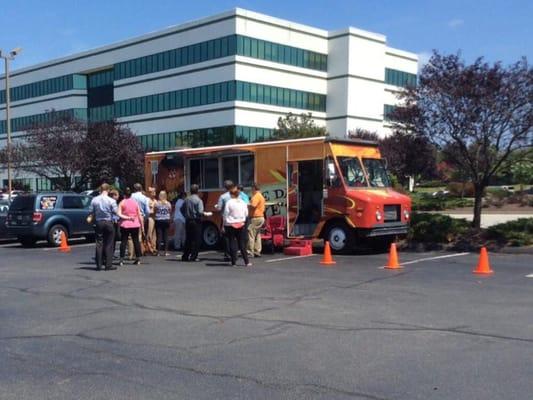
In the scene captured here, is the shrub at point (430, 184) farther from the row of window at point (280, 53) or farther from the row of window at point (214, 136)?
the row of window at point (214, 136)

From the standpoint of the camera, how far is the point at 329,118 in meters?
70.4

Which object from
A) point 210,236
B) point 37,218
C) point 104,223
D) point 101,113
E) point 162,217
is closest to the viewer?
point 104,223

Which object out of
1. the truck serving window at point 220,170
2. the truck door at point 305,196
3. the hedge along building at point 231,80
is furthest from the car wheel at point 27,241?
the hedge along building at point 231,80

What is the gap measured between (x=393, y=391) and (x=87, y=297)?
607 cm

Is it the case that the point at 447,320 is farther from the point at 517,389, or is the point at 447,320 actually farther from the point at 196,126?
the point at 196,126

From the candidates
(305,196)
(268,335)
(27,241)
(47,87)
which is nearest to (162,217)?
(305,196)

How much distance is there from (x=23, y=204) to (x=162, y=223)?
20.8 feet

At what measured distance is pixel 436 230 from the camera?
55.9ft

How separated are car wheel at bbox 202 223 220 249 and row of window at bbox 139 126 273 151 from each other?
42.9m

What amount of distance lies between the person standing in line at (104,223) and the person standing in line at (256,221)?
11.5 feet

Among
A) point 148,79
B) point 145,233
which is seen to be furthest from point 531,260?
point 148,79

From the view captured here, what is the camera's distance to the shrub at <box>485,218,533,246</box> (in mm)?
15883

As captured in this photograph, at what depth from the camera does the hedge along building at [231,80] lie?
62.3 metres

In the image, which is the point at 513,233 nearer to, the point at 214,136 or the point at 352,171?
the point at 352,171
